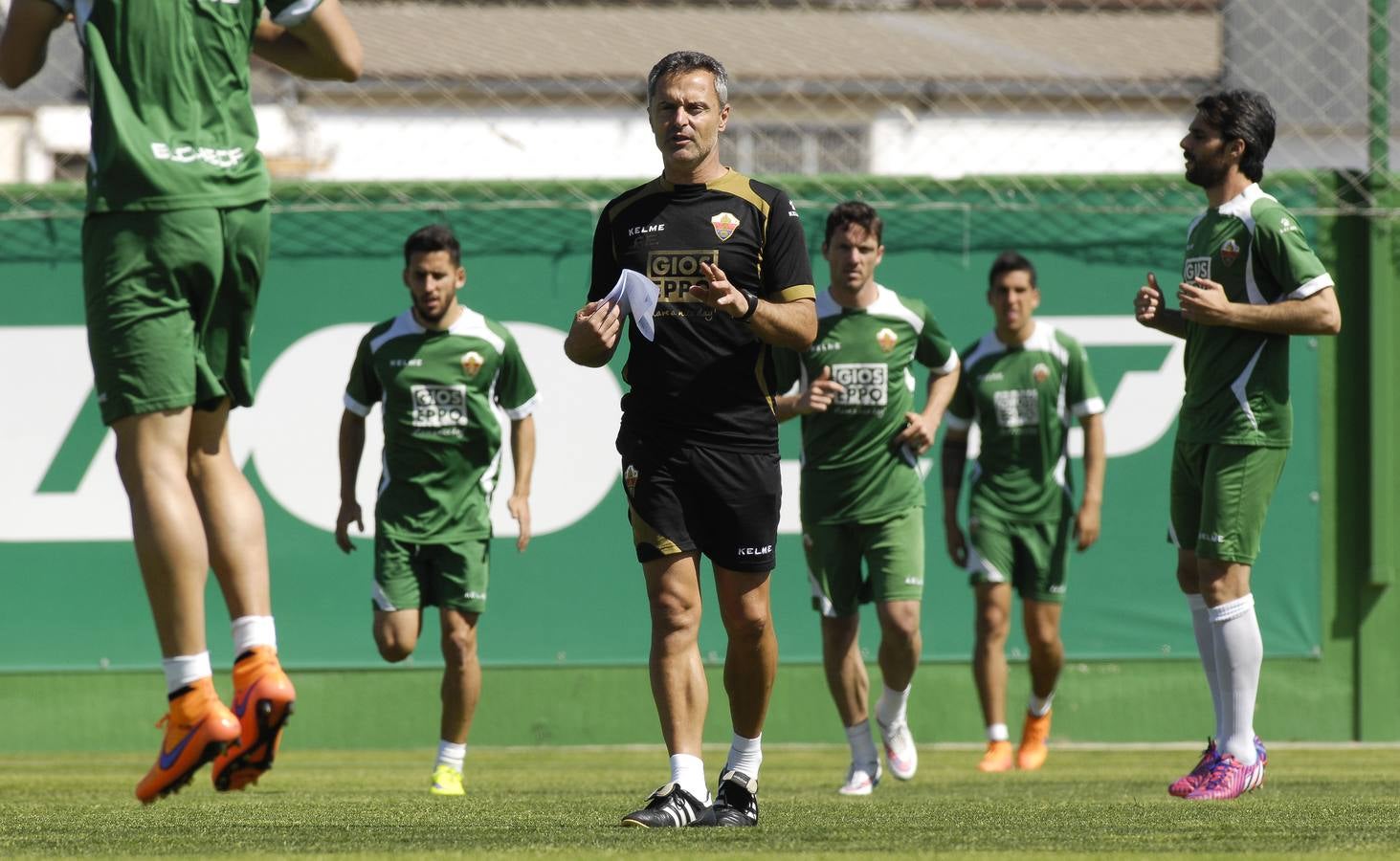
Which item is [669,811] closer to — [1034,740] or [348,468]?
[348,468]

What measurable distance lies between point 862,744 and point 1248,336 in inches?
93.3

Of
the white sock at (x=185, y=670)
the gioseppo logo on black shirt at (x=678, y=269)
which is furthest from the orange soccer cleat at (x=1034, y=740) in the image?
the white sock at (x=185, y=670)

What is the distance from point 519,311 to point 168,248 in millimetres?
6056

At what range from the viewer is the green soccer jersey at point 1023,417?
30.5 ft

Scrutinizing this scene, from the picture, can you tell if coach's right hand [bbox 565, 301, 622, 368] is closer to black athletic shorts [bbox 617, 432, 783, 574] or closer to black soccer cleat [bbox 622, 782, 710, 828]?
black athletic shorts [bbox 617, 432, 783, 574]

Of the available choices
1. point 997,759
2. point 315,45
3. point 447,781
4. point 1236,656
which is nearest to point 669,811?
point 315,45

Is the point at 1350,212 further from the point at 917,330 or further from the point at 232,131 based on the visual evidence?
→ the point at 232,131

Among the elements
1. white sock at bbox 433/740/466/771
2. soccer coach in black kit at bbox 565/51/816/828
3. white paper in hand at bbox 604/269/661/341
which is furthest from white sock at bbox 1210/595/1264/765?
white sock at bbox 433/740/466/771

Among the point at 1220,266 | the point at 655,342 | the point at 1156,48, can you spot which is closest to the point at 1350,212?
the point at 1220,266

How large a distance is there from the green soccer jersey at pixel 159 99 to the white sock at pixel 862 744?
156 inches

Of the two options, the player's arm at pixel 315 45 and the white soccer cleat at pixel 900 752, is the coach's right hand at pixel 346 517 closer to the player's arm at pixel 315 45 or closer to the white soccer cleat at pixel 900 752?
the white soccer cleat at pixel 900 752

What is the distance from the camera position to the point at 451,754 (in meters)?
7.73

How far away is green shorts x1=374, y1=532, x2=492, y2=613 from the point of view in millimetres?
8070

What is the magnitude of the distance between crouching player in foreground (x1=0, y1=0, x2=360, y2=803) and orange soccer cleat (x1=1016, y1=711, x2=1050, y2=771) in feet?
17.9
